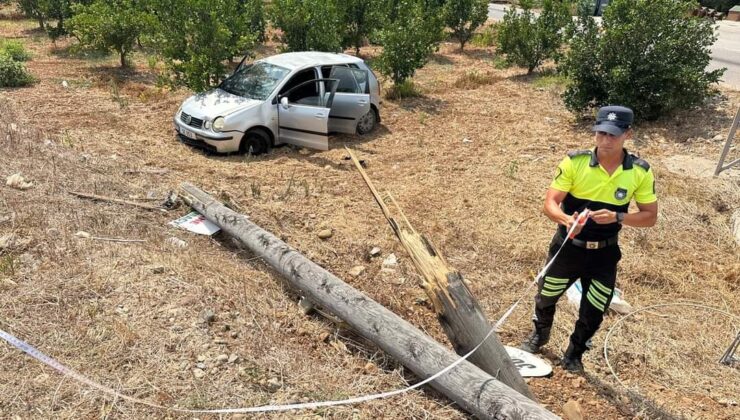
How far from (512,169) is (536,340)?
3.96m

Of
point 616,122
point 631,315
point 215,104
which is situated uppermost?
point 616,122

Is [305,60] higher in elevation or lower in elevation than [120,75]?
higher

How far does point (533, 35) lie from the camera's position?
13273 millimetres

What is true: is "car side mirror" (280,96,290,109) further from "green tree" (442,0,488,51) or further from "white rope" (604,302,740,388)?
"green tree" (442,0,488,51)

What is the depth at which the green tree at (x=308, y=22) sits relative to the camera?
1248 centimetres

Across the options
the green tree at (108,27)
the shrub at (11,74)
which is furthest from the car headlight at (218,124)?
the green tree at (108,27)

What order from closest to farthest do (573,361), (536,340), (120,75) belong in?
(573,361), (536,340), (120,75)

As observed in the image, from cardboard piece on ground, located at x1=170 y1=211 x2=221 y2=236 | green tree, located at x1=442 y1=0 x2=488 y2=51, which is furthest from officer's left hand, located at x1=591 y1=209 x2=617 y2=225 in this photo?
green tree, located at x1=442 y1=0 x2=488 y2=51

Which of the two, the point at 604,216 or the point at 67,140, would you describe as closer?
the point at 604,216

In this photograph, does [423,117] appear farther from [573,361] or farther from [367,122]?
[573,361]

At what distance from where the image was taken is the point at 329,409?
3.03 m

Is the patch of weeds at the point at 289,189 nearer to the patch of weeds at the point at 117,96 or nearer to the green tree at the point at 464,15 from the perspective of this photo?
the patch of weeds at the point at 117,96

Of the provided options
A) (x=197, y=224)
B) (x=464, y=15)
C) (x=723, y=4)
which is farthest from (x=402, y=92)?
(x=723, y=4)

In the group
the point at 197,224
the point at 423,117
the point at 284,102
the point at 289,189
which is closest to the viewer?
the point at 197,224
